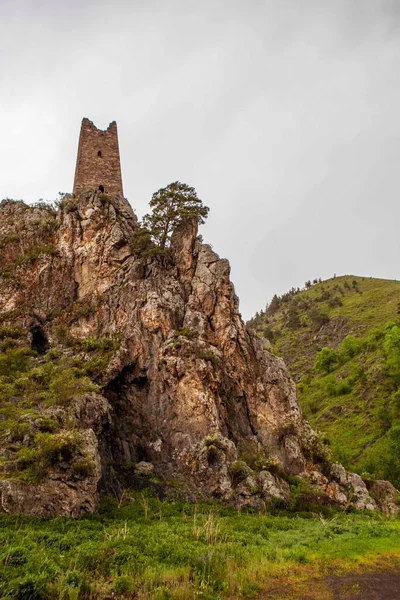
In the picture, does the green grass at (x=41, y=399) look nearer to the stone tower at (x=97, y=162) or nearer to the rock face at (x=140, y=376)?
the rock face at (x=140, y=376)

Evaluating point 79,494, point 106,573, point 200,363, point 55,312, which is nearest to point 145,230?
point 55,312

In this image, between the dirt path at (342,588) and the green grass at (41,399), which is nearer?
the dirt path at (342,588)

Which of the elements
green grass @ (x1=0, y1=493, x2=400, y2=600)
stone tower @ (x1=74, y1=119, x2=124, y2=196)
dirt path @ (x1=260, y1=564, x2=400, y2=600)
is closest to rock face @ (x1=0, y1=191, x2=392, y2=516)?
green grass @ (x1=0, y1=493, x2=400, y2=600)

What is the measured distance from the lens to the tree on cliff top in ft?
146

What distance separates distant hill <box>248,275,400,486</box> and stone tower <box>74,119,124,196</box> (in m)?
43.3

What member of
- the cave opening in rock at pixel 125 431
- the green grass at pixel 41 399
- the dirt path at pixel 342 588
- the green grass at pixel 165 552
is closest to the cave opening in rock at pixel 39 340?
the green grass at pixel 41 399

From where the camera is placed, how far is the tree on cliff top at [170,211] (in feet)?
146

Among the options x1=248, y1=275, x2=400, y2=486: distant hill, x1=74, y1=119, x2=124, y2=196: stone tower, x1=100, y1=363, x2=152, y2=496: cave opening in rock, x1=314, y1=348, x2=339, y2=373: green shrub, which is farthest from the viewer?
x1=314, y1=348, x2=339, y2=373: green shrub

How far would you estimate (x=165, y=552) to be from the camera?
17.6 m

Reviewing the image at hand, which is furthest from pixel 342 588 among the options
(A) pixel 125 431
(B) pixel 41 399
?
(B) pixel 41 399

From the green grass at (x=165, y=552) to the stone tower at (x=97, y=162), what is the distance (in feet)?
111

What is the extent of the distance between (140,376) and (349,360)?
71.1 metres

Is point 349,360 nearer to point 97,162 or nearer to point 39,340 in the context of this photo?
point 97,162

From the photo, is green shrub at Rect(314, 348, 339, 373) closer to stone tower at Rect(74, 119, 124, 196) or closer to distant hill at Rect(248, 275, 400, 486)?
distant hill at Rect(248, 275, 400, 486)
